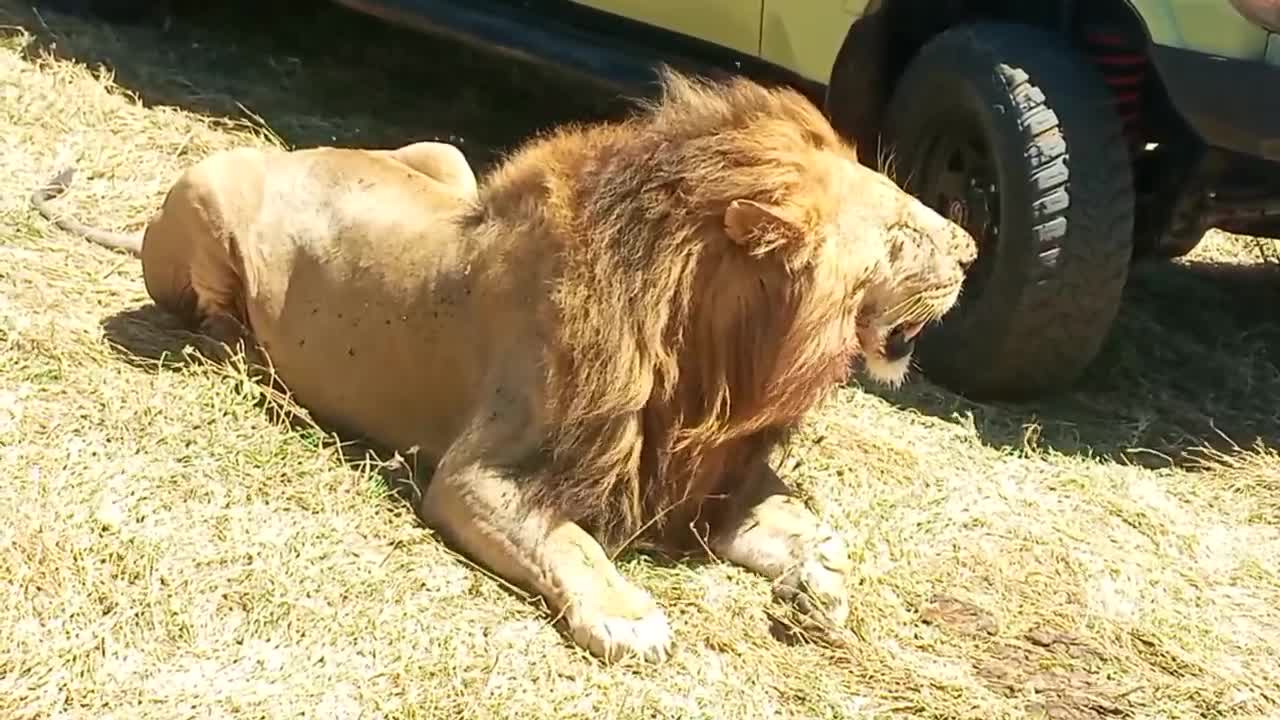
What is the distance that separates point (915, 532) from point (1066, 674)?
0.61 meters

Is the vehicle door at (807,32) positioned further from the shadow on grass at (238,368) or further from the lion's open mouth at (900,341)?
the shadow on grass at (238,368)

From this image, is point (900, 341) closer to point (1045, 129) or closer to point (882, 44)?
point (1045, 129)

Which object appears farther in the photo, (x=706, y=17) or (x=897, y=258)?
(x=706, y=17)

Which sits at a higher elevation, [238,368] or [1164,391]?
[1164,391]

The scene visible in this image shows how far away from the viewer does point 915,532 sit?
3.86 m

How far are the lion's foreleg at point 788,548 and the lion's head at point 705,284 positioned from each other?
200mm

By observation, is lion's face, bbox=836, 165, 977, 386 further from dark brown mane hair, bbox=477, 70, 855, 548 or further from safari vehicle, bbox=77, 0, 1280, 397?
safari vehicle, bbox=77, 0, 1280, 397

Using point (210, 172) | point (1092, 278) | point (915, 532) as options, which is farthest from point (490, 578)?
point (1092, 278)

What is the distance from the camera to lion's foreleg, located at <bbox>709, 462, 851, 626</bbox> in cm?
342

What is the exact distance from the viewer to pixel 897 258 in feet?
11.1

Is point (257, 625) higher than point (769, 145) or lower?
lower

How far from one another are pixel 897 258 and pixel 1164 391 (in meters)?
1.86

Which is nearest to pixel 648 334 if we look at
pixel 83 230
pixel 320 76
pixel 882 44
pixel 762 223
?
pixel 762 223

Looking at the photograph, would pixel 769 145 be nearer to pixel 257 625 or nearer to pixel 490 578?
pixel 490 578
